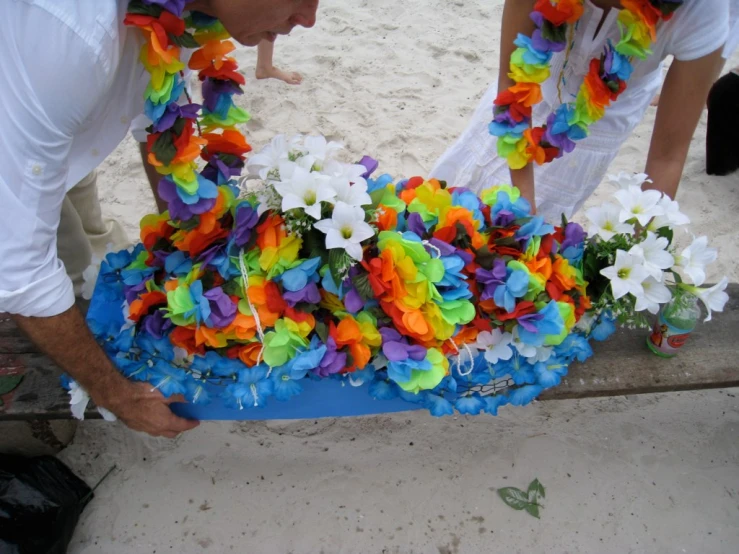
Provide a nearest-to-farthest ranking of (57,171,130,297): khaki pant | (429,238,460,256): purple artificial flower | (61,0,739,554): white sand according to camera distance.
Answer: (429,238,460,256): purple artificial flower, (61,0,739,554): white sand, (57,171,130,297): khaki pant

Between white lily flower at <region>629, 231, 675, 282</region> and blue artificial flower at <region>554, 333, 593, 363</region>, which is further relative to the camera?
blue artificial flower at <region>554, 333, 593, 363</region>

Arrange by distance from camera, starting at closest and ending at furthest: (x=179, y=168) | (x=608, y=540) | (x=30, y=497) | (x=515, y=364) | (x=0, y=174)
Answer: (x=0, y=174) → (x=179, y=168) → (x=515, y=364) → (x=30, y=497) → (x=608, y=540)

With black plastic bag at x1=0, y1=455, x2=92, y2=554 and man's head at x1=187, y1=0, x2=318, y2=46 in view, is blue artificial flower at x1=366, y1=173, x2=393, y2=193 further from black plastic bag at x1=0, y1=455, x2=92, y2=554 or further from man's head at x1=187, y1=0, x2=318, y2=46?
black plastic bag at x1=0, y1=455, x2=92, y2=554

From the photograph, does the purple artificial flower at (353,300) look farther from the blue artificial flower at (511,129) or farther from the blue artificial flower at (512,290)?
the blue artificial flower at (511,129)

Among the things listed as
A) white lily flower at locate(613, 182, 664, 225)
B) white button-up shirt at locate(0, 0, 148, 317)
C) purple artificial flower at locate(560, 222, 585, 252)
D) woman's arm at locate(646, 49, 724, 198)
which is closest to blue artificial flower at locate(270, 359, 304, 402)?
white button-up shirt at locate(0, 0, 148, 317)

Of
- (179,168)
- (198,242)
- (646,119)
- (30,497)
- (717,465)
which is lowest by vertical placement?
(30,497)

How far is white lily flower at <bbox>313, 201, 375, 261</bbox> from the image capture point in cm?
131

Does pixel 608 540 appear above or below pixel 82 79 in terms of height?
below

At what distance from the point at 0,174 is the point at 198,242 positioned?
0.48 m

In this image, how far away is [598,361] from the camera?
70.7 inches

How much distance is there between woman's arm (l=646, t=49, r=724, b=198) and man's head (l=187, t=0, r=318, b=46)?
3.50 feet

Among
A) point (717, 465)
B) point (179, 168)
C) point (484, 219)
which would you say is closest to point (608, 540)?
point (717, 465)

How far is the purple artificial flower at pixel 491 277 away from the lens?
4.74 feet

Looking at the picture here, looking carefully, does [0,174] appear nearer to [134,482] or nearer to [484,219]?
[484,219]
